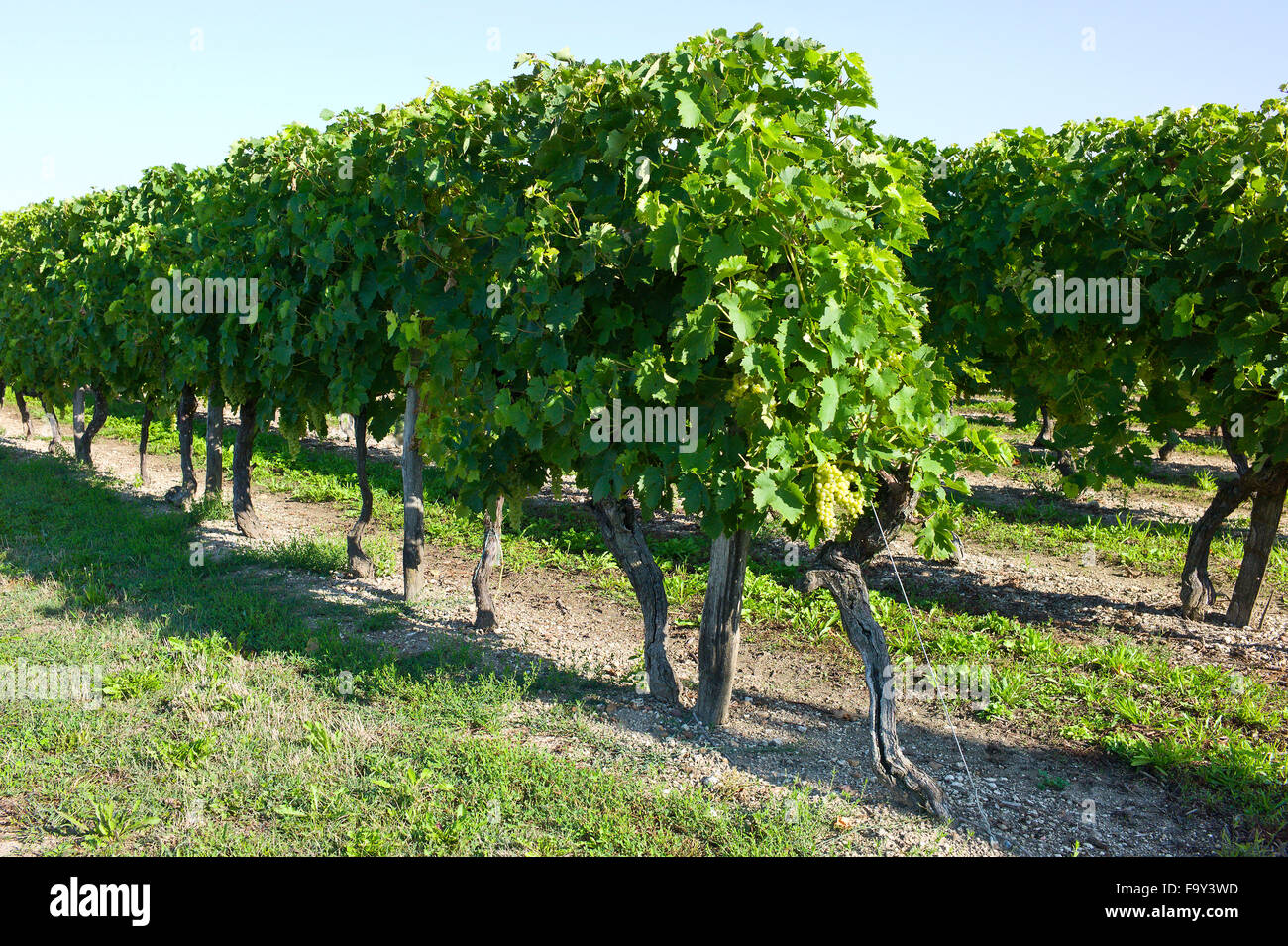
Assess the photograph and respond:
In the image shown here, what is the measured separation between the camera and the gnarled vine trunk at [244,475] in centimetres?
958

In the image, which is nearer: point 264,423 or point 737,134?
point 737,134

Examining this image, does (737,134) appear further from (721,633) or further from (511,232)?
(721,633)

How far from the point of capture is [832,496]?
4.18 m

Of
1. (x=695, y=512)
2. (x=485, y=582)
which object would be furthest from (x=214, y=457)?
(x=695, y=512)

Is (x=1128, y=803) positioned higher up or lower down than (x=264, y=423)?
lower down

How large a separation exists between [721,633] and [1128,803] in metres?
2.29

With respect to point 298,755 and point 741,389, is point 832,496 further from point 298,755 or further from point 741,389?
point 298,755

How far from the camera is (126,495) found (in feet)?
38.6

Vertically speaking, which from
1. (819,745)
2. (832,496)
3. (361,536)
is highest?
(832,496)

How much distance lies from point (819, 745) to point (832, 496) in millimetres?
1696

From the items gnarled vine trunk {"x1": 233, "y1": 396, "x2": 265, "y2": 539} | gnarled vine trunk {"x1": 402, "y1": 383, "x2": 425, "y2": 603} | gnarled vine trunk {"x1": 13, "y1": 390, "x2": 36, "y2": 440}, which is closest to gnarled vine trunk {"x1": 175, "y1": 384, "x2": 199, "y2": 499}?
gnarled vine trunk {"x1": 233, "y1": 396, "x2": 265, "y2": 539}

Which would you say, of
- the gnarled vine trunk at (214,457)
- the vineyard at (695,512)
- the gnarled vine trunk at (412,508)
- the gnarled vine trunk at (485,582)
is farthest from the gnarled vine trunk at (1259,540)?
the gnarled vine trunk at (214,457)
